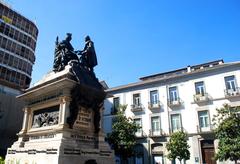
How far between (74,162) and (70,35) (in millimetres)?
6043

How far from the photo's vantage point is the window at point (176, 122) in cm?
2875

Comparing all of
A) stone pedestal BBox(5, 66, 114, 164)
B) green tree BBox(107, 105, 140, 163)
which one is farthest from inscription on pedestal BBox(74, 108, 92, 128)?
green tree BBox(107, 105, 140, 163)

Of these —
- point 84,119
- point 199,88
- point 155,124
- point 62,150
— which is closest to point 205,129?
point 199,88

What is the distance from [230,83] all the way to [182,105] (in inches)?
224

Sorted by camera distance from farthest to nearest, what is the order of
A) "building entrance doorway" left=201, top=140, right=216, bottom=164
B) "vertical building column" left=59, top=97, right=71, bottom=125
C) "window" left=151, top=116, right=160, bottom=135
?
"window" left=151, top=116, right=160, bottom=135
"building entrance doorway" left=201, top=140, right=216, bottom=164
"vertical building column" left=59, top=97, right=71, bottom=125

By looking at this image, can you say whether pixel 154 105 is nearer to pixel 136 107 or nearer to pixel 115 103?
pixel 136 107

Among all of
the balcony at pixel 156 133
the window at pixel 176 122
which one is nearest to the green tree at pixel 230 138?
the window at pixel 176 122

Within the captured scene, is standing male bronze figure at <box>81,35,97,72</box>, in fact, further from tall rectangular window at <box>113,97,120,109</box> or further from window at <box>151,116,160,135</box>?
tall rectangular window at <box>113,97,120,109</box>

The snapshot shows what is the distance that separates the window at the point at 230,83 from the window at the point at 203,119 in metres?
3.64

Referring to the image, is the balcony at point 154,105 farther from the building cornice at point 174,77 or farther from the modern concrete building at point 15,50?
the modern concrete building at point 15,50

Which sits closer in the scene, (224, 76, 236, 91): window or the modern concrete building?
(224, 76, 236, 91): window

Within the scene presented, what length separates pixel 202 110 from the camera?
90.7ft

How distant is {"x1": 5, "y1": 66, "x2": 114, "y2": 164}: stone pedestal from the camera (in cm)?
925

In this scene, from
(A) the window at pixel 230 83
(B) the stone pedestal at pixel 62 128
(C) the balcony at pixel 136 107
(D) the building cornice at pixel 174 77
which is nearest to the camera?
(B) the stone pedestal at pixel 62 128
